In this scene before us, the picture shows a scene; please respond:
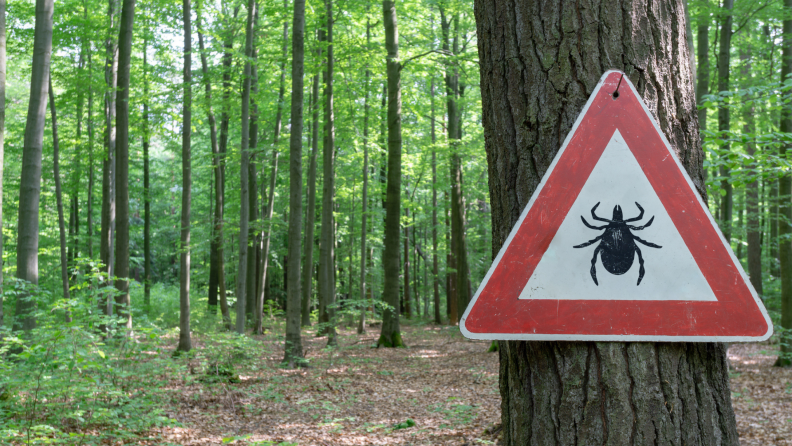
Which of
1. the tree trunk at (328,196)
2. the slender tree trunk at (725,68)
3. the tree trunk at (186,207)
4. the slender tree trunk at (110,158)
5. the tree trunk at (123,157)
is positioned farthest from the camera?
the slender tree trunk at (110,158)

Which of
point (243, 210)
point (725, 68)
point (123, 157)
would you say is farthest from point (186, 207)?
point (725, 68)

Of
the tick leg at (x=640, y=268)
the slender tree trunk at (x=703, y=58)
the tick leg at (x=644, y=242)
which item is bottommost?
the tick leg at (x=640, y=268)

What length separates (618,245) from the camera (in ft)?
4.44

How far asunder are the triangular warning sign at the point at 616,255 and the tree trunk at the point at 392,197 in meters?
11.9

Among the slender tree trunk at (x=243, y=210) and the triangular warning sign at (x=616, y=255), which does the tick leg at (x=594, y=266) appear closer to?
the triangular warning sign at (x=616, y=255)

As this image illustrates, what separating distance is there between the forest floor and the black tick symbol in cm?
424

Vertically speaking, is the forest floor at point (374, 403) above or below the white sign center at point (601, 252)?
below

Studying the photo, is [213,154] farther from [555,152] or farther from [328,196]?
[555,152]

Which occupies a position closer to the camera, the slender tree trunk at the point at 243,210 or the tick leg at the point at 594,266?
the tick leg at the point at 594,266

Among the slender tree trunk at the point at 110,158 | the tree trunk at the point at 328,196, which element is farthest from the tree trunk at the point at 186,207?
the slender tree trunk at the point at 110,158

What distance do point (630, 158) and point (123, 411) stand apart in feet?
19.9

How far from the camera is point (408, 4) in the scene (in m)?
14.6

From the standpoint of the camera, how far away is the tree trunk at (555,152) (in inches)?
51.2

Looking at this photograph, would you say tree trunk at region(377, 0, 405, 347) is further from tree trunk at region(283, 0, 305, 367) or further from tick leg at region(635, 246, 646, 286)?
tick leg at region(635, 246, 646, 286)
